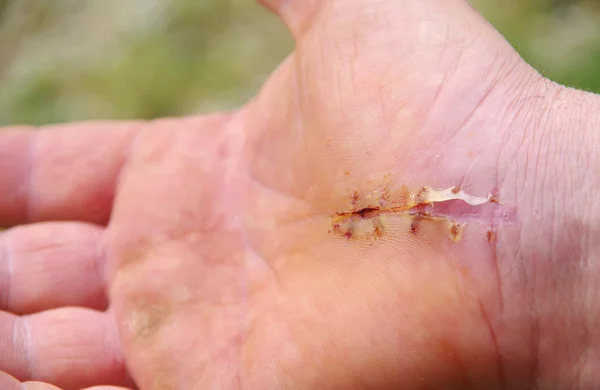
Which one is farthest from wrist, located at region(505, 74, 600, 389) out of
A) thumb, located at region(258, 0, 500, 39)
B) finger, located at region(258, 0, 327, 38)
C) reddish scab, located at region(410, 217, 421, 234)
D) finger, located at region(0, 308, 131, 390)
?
finger, located at region(0, 308, 131, 390)

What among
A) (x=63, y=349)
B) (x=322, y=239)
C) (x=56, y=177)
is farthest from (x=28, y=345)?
(x=322, y=239)

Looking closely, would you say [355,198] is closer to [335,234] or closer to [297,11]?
[335,234]

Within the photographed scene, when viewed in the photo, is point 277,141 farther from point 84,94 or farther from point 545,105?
point 84,94

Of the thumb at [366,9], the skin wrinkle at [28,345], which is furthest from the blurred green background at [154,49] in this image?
the skin wrinkle at [28,345]

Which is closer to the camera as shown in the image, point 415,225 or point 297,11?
point 415,225

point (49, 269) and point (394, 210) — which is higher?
point (394, 210)

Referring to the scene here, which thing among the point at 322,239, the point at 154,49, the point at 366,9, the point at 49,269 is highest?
the point at 154,49

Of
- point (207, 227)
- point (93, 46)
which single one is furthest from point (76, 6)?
point (207, 227)

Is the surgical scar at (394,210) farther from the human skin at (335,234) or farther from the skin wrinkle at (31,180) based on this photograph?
the skin wrinkle at (31,180)
